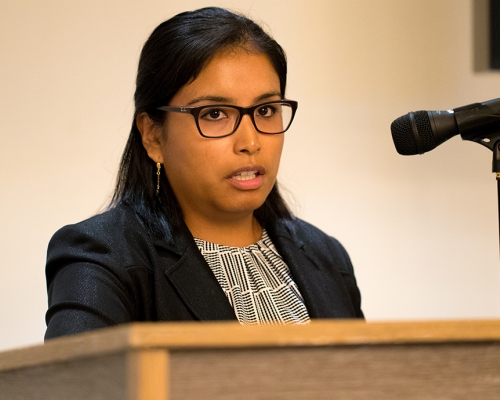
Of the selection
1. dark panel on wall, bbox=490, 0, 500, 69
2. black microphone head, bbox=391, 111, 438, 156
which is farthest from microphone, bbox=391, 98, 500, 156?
dark panel on wall, bbox=490, 0, 500, 69

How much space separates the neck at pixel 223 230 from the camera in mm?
1695

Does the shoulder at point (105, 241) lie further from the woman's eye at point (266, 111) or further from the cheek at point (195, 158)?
the woman's eye at point (266, 111)

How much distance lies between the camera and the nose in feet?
5.15

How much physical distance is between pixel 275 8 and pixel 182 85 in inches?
40.0

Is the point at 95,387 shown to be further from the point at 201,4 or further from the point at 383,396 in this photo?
the point at 201,4

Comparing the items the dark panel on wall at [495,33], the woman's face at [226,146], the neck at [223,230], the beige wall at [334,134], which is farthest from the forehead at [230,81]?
the dark panel on wall at [495,33]

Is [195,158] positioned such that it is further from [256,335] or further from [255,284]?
[256,335]

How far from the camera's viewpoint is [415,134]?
1.26m

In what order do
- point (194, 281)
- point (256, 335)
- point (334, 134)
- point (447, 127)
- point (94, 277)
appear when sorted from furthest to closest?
point (334, 134)
point (194, 281)
point (94, 277)
point (447, 127)
point (256, 335)

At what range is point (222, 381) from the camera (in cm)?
59

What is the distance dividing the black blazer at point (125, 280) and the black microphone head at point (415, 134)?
19.5 inches

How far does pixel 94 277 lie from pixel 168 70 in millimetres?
485

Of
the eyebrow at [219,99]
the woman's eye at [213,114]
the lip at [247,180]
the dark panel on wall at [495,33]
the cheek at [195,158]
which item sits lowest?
the lip at [247,180]

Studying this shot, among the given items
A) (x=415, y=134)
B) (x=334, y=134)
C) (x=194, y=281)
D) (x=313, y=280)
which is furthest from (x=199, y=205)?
(x=334, y=134)
